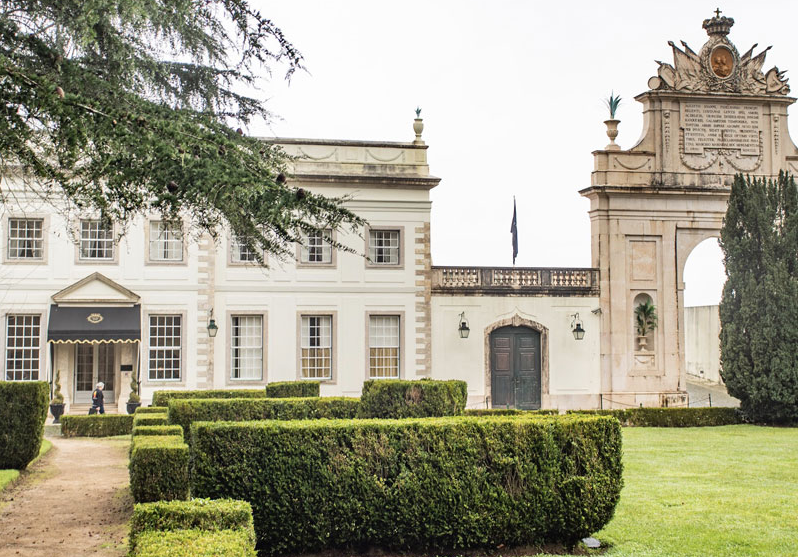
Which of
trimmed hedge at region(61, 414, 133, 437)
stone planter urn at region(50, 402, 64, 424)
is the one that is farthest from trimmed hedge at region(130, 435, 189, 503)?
stone planter urn at region(50, 402, 64, 424)

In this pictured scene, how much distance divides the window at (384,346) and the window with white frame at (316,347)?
3.90ft

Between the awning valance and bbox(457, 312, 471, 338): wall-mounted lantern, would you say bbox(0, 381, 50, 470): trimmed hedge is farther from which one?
bbox(457, 312, 471, 338): wall-mounted lantern

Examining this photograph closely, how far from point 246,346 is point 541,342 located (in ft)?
27.7

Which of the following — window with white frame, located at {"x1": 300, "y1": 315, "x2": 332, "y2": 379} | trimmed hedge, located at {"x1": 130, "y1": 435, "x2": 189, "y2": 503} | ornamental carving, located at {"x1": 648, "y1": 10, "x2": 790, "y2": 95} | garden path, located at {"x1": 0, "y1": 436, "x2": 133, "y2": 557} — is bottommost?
garden path, located at {"x1": 0, "y1": 436, "x2": 133, "y2": 557}

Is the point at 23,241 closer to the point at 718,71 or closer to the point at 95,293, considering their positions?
the point at 95,293

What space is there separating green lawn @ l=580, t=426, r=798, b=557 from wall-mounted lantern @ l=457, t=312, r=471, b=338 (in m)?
9.26

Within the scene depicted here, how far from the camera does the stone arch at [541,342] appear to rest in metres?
28.1

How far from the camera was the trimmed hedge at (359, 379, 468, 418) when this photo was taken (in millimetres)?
17547

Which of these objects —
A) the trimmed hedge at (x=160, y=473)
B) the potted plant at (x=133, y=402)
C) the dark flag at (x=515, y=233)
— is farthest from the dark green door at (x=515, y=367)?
the trimmed hedge at (x=160, y=473)

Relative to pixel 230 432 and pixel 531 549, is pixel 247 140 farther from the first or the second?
pixel 531 549

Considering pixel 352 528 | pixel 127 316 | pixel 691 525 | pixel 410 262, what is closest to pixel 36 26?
pixel 352 528

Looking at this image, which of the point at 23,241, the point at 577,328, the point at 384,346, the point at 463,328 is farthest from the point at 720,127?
the point at 23,241

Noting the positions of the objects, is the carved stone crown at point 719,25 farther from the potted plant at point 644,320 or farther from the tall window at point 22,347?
the tall window at point 22,347

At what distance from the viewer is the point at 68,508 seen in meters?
12.0
